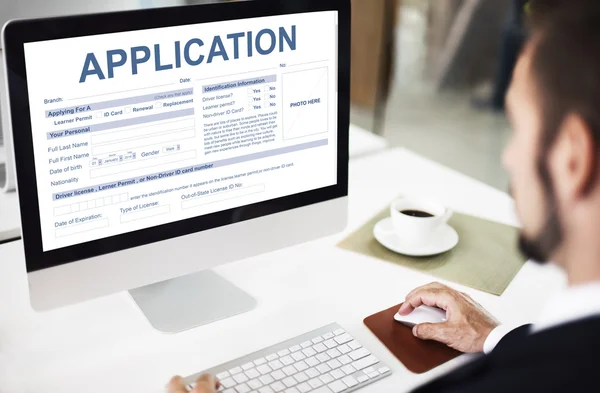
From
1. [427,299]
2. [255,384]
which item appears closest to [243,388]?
[255,384]

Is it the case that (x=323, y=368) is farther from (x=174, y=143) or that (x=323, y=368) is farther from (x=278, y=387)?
(x=174, y=143)

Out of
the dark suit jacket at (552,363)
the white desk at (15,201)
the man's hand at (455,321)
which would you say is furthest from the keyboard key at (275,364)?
the white desk at (15,201)

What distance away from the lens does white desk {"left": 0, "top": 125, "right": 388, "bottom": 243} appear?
1.43 meters

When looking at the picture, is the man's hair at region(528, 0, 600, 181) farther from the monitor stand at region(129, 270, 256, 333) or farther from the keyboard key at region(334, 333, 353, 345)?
the monitor stand at region(129, 270, 256, 333)

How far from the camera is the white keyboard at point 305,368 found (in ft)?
3.25

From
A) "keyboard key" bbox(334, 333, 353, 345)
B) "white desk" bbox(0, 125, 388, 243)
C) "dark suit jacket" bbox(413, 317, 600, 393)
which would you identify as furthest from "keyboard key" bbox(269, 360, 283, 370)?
"white desk" bbox(0, 125, 388, 243)

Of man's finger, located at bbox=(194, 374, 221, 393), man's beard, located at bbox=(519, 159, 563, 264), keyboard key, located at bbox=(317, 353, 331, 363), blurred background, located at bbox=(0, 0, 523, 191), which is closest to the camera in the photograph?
man's beard, located at bbox=(519, 159, 563, 264)

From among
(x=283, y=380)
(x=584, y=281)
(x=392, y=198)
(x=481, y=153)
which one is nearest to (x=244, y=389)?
(x=283, y=380)

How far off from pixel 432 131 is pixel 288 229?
122 inches

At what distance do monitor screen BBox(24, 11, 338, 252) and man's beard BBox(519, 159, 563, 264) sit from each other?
0.52 meters

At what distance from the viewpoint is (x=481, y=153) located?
3.95 m

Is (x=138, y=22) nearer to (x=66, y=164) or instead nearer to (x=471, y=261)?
(x=66, y=164)

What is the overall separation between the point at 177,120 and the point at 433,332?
52 centimetres

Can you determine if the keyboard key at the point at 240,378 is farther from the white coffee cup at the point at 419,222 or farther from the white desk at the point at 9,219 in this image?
the white desk at the point at 9,219
